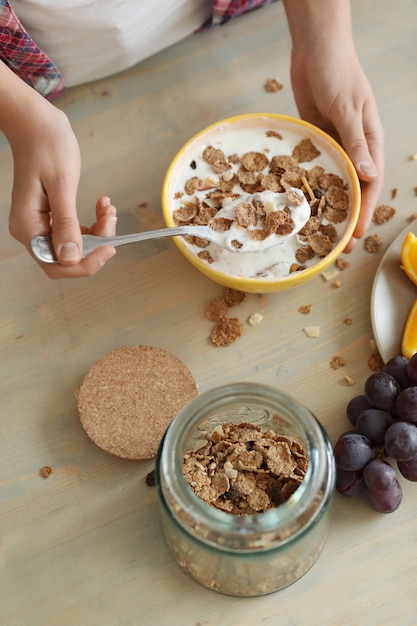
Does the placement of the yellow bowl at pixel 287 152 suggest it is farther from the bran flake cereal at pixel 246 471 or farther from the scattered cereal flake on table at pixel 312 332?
the bran flake cereal at pixel 246 471

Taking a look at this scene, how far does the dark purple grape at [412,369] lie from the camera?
2.71ft

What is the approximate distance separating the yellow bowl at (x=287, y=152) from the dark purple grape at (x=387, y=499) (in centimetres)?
27

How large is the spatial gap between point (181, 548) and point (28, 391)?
12.0 inches

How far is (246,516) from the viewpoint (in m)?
0.67

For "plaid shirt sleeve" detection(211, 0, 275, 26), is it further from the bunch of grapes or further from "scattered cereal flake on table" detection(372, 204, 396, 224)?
the bunch of grapes

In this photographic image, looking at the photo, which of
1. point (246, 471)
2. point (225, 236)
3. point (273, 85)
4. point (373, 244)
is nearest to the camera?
point (246, 471)

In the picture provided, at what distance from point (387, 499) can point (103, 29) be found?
0.77 m

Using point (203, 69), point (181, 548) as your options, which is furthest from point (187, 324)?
point (203, 69)

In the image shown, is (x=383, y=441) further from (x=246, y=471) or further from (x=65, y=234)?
(x=65, y=234)

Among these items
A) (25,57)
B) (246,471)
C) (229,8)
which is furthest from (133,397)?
(229,8)

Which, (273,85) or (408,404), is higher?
(273,85)

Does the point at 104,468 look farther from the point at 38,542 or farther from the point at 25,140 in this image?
the point at 25,140

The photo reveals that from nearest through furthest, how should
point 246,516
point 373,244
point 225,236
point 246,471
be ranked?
point 246,516
point 246,471
point 225,236
point 373,244

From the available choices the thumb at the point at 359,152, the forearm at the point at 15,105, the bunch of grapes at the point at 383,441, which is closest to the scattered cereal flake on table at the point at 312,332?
the bunch of grapes at the point at 383,441
